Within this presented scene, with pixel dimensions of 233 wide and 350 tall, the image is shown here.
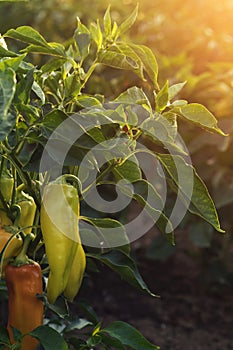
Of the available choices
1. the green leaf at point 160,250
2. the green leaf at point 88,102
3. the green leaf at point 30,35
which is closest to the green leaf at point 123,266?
the green leaf at point 88,102

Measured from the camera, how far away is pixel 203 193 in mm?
1231

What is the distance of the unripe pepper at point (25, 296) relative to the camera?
1331 mm

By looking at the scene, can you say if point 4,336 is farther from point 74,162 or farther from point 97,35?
point 97,35

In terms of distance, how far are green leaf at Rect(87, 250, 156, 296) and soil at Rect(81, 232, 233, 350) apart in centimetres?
117

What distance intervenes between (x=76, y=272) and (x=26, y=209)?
0.15 meters

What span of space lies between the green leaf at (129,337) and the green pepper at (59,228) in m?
0.17

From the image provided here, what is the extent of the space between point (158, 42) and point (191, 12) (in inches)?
19.8

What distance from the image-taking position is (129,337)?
138 centimetres

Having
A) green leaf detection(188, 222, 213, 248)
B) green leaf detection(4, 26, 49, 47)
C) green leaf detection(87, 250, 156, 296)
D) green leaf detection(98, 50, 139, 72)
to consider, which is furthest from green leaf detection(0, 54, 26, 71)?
green leaf detection(188, 222, 213, 248)

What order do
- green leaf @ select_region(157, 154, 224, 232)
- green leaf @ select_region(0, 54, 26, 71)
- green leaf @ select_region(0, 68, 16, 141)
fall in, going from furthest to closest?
green leaf @ select_region(157, 154, 224, 232) → green leaf @ select_region(0, 54, 26, 71) → green leaf @ select_region(0, 68, 16, 141)

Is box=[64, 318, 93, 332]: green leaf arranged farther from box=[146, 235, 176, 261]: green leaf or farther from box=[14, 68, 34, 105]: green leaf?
box=[146, 235, 176, 261]: green leaf

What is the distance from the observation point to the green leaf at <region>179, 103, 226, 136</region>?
4.03 ft

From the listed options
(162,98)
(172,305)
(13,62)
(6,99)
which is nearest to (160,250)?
(172,305)

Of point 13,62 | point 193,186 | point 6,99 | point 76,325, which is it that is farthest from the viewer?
point 76,325
